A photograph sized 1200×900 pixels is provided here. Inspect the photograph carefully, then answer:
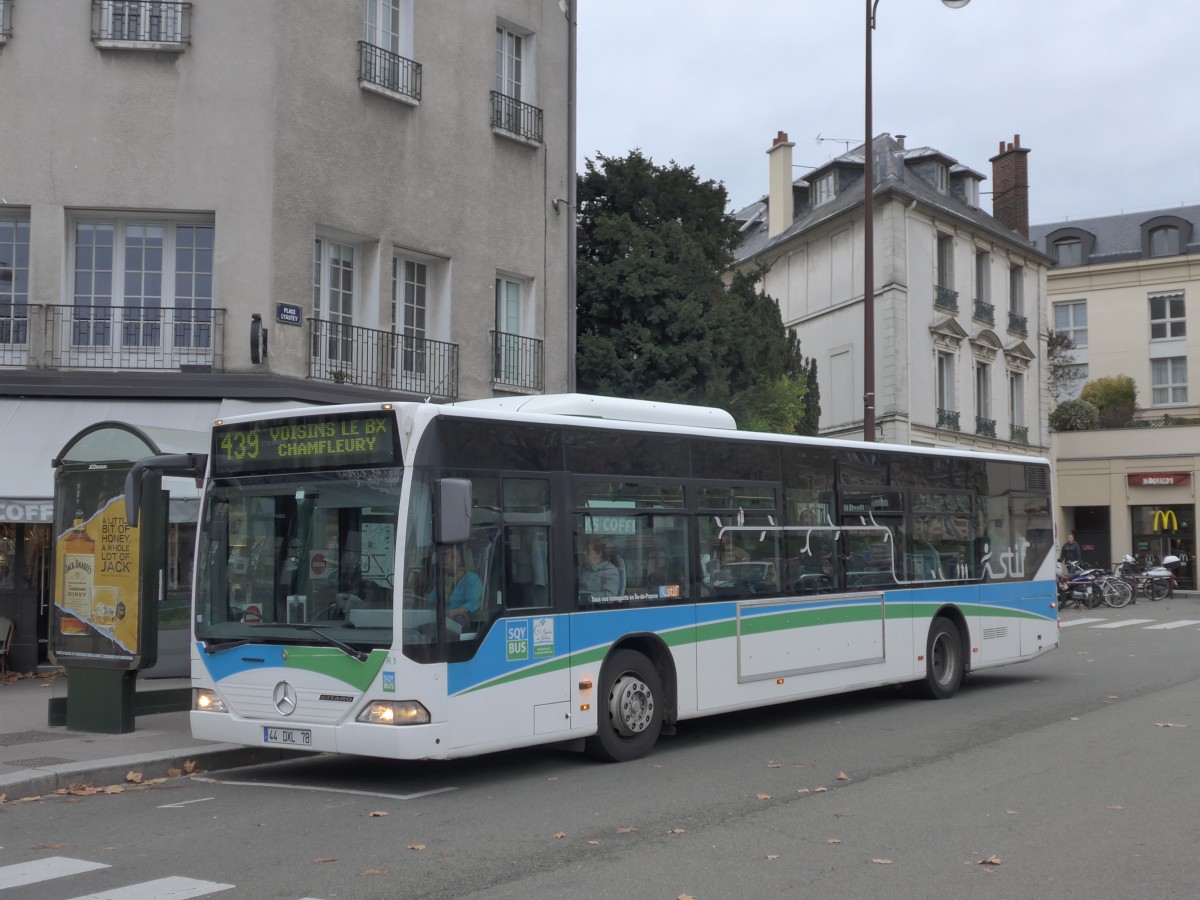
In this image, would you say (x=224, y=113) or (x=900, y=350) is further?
(x=900, y=350)

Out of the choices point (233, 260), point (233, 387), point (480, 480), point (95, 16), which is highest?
point (95, 16)

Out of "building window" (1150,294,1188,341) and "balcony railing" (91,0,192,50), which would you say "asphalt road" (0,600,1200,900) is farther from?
"building window" (1150,294,1188,341)

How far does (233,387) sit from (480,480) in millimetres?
8147

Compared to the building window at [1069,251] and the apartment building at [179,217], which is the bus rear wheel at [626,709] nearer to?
the apartment building at [179,217]

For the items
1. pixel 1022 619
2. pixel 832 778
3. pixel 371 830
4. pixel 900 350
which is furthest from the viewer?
pixel 900 350

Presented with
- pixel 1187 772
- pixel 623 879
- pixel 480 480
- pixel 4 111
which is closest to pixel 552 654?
pixel 480 480

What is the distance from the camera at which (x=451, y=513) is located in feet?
30.2

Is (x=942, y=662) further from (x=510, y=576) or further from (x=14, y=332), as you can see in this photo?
(x=14, y=332)

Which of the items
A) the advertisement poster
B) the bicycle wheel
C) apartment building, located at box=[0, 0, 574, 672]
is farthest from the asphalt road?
the bicycle wheel

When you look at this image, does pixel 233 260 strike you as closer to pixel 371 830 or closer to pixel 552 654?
pixel 552 654

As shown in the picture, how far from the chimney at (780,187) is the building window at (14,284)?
1227 inches

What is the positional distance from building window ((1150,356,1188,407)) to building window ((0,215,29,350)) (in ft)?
173

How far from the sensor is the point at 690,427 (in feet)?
39.8

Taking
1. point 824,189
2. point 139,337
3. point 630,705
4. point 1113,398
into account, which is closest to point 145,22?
point 139,337
